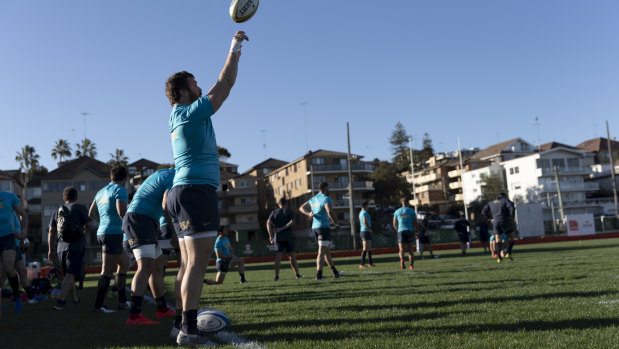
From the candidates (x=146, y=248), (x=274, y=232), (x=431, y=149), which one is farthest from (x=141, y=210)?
(x=431, y=149)

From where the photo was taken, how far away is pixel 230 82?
14.0ft

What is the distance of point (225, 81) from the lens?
428cm

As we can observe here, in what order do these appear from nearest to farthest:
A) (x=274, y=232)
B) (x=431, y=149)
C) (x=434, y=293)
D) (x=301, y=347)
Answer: (x=301, y=347), (x=434, y=293), (x=274, y=232), (x=431, y=149)

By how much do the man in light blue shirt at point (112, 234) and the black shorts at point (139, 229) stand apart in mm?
1173

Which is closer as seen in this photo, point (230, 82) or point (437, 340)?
point (437, 340)

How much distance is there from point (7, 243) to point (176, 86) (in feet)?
16.3

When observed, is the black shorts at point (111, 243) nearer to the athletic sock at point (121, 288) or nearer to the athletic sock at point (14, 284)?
the athletic sock at point (121, 288)

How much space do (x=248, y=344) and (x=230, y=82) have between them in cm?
210

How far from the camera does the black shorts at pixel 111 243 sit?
25.1 ft

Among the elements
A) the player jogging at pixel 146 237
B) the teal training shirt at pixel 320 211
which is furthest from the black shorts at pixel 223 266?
the player jogging at pixel 146 237

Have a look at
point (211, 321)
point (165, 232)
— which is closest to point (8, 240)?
point (165, 232)

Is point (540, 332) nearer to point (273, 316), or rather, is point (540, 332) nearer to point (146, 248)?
point (273, 316)

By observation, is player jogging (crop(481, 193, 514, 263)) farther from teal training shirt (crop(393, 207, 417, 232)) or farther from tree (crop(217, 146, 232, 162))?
tree (crop(217, 146, 232, 162))

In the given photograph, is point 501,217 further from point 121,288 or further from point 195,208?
point 195,208
